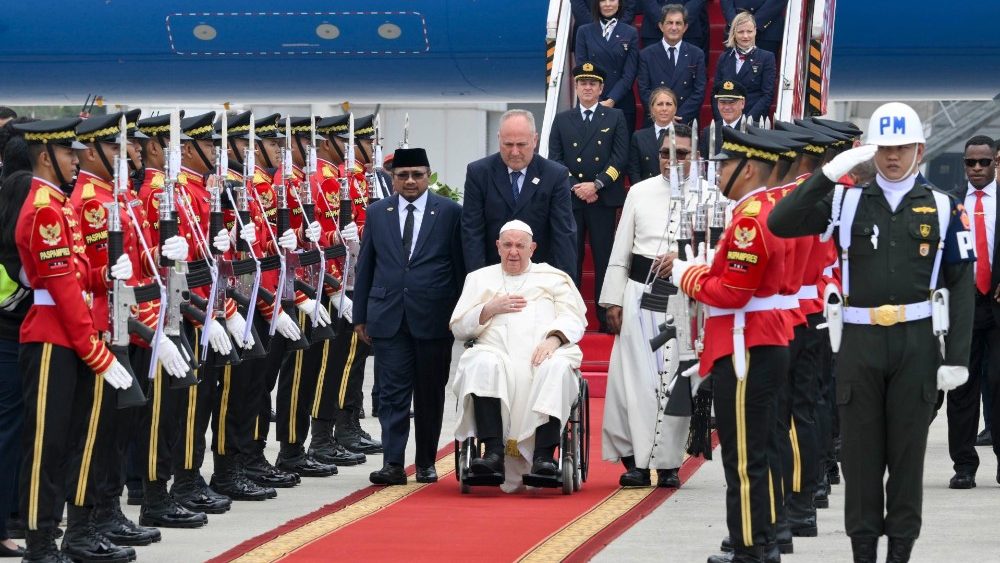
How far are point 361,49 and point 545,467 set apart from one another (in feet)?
31.8

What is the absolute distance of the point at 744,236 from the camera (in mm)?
6758

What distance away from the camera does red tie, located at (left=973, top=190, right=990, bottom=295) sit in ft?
33.5

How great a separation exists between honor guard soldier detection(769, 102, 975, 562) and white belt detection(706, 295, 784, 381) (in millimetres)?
354

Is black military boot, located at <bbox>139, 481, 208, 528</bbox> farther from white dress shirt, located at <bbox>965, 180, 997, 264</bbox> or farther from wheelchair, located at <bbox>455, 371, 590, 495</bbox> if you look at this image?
white dress shirt, located at <bbox>965, 180, 997, 264</bbox>

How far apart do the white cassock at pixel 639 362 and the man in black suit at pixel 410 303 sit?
859 mm

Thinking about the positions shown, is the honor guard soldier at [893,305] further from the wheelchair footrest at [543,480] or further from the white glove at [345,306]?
the white glove at [345,306]

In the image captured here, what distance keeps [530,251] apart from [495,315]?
389 mm

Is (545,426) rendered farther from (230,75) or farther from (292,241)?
(230,75)

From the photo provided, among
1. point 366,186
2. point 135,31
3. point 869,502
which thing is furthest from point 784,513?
point 135,31

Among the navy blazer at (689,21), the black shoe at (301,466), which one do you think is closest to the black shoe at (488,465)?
the black shoe at (301,466)

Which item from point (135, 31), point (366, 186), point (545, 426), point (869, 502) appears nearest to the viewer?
point (869, 502)

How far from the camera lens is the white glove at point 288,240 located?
31.5 feet

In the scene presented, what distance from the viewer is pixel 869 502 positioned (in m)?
6.63

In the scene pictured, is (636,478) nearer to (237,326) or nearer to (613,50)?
(237,326)
